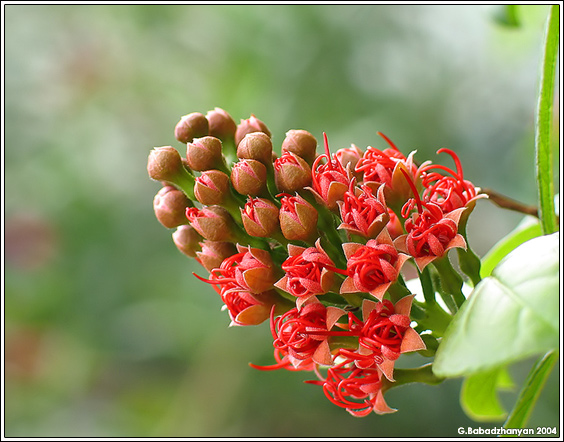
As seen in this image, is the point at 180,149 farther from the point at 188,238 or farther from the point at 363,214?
the point at 363,214

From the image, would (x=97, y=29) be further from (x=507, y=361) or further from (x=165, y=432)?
(x=507, y=361)

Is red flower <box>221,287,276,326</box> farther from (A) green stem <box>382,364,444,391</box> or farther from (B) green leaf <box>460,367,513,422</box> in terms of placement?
(B) green leaf <box>460,367,513,422</box>

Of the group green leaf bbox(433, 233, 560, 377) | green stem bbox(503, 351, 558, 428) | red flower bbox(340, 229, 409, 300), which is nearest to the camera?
green leaf bbox(433, 233, 560, 377)

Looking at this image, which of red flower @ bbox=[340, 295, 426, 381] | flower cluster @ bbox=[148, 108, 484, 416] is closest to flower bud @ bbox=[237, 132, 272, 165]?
flower cluster @ bbox=[148, 108, 484, 416]

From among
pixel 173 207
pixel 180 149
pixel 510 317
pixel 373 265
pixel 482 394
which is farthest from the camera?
pixel 180 149

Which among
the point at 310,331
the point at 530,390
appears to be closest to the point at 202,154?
the point at 310,331

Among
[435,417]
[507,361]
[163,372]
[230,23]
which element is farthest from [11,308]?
[507,361]

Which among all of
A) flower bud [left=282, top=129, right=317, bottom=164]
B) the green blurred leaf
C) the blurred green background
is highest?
the green blurred leaf
